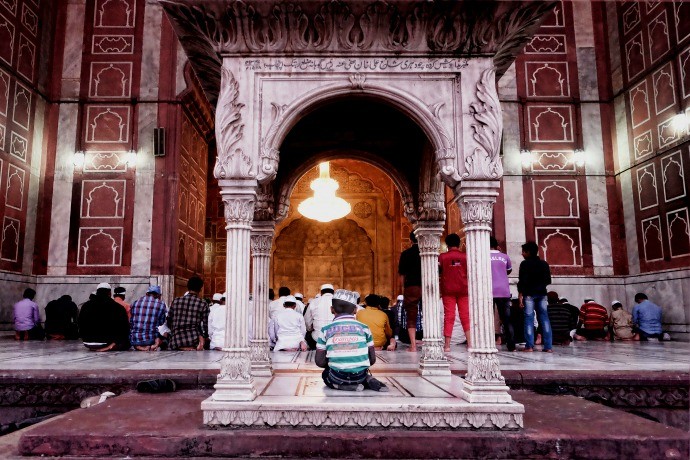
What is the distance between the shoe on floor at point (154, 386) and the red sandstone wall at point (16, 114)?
23.2 feet

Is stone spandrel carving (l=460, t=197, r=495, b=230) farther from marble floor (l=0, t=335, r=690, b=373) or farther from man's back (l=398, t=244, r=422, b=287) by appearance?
man's back (l=398, t=244, r=422, b=287)

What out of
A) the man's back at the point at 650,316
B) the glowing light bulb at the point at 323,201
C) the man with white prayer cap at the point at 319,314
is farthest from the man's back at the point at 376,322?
the glowing light bulb at the point at 323,201

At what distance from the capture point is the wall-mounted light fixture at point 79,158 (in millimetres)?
10672

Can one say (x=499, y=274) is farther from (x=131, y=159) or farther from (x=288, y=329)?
(x=131, y=159)

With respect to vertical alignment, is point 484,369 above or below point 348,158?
below

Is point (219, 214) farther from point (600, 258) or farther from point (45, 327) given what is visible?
point (600, 258)

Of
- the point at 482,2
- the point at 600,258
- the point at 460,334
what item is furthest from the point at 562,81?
the point at 482,2

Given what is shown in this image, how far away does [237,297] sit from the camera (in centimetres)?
335

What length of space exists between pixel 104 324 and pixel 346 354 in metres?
5.35

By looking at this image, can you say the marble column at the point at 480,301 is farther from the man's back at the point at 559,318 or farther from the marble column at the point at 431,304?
the man's back at the point at 559,318

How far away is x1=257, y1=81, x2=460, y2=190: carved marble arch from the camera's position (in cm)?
348

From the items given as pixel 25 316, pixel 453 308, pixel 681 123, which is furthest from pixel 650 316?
pixel 25 316

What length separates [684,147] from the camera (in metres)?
8.84

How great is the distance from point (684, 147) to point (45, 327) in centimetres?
1240
